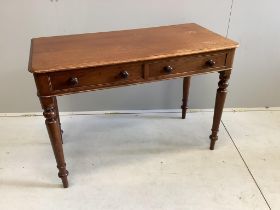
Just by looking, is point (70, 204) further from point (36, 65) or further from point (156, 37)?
point (156, 37)

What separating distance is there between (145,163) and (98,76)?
0.74 metres

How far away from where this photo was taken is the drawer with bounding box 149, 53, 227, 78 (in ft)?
4.54

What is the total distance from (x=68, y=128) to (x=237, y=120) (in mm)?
1369

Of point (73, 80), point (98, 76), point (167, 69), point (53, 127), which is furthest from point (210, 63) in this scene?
point (53, 127)

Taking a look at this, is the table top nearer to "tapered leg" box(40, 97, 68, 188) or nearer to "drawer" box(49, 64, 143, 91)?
"drawer" box(49, 64, 143, 91)

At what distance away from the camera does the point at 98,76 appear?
1.30 meters

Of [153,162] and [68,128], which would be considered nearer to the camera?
[153,162]

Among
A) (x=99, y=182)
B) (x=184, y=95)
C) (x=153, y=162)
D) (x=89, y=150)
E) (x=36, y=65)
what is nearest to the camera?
(x=36, y=65)

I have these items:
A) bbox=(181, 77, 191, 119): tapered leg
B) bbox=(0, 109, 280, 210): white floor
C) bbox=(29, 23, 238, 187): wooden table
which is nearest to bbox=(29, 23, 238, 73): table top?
bbox=(29, 23, 238, 187): wooden table

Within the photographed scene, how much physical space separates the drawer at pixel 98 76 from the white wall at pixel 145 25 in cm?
70

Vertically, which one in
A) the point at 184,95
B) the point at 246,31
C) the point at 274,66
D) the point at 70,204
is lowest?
the point at 70,204

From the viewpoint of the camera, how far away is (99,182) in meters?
1.64

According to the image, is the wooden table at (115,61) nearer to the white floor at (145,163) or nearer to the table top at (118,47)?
the table top at (118,47)

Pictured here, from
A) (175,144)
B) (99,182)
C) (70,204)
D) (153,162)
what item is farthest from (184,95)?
(70,204)
